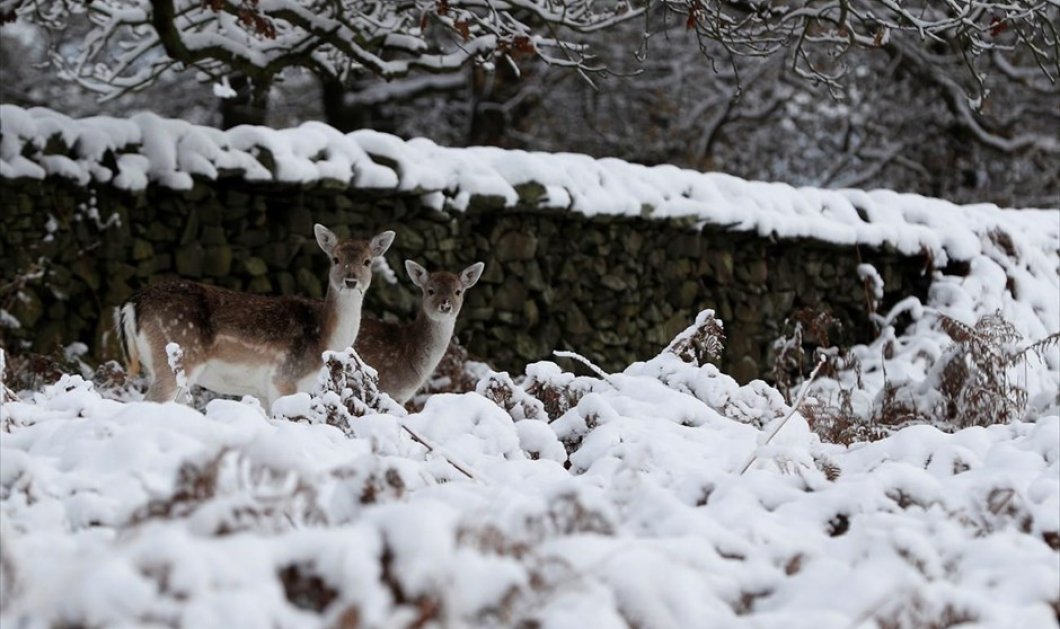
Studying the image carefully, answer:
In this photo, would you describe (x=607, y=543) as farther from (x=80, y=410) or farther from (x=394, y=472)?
(x=80, y=410)

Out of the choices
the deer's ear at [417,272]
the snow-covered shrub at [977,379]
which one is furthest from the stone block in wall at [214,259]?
the snow-covered shrub at [977,379]

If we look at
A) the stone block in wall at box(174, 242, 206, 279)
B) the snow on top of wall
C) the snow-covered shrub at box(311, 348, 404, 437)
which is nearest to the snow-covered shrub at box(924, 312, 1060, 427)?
the snow on top of wall

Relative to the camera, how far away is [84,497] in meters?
3.16

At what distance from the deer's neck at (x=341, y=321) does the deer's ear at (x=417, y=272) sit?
0.58 m

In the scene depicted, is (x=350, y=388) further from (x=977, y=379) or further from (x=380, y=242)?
(x=977, y=379)

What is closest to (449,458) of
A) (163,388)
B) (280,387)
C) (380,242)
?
(163,388)

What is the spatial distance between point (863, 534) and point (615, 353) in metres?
7.42

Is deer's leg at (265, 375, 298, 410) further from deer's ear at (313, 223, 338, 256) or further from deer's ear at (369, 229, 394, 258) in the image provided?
deer's ear at (369, 229, 394, 258)

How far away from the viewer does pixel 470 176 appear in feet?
32.0

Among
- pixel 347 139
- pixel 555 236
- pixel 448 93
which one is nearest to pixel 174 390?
pixel 347 139

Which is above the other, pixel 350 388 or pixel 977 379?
pixel 350 388

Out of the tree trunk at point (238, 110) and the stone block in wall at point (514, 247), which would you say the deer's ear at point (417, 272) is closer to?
the stone block in wall at point (514, 247)

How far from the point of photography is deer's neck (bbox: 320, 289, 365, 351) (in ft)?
24.6

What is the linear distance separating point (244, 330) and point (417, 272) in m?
1.31
